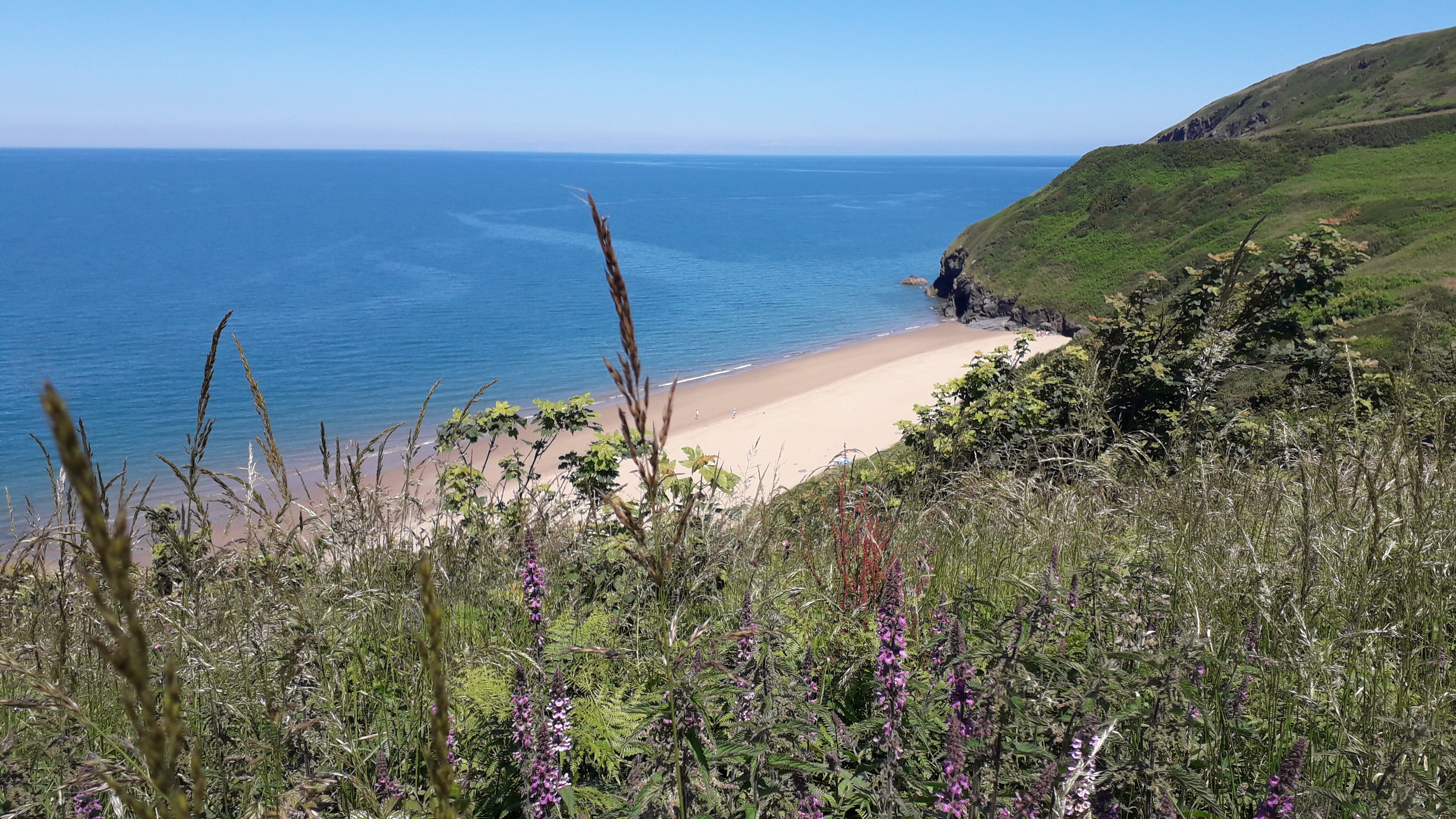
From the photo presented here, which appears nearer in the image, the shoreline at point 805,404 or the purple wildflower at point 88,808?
the purple wildflower at point 88,808

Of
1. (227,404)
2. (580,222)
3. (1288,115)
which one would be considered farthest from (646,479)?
(580,222)

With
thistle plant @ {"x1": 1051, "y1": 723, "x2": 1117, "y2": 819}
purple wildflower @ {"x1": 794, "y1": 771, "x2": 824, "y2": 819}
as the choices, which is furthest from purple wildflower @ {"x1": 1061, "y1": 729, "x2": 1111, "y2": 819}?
purple wildflower @ {"x1": 794, "y1": 771, "x2": 824, "y2": 819}

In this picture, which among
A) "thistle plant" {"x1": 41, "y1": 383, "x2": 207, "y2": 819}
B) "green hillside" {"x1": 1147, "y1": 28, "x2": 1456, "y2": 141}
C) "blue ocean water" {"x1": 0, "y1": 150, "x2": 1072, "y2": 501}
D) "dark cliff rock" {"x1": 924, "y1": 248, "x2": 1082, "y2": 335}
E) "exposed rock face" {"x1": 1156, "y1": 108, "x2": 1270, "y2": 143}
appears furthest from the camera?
"exposed rock face" {"x1": 1156, "y1": 108, "x2": 1270, "y2": 143}

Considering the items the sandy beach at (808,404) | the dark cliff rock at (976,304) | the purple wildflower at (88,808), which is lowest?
the sandy beach at (808,404)

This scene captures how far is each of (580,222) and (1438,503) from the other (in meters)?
107

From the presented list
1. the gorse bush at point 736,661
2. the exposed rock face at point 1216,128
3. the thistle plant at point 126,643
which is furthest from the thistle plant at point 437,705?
the exposed rock face at point 1216,128

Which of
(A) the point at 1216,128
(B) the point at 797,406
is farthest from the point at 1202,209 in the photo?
(A) the point at 1216,128

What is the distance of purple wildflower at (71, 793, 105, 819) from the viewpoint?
1.92 meters

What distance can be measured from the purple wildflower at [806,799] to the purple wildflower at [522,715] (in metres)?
0.75

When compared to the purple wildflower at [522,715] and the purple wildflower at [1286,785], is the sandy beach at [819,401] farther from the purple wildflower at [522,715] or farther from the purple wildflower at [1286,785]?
the purple wildflower at [1286,785]

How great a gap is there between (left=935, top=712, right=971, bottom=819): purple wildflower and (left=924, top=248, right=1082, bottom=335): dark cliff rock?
42.0 meters

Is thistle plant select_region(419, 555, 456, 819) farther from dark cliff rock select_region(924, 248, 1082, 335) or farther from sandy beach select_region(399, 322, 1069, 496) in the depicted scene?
dark cliff rock select_region(924, 248, 1082, 335)

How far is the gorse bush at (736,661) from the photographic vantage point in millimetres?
1710

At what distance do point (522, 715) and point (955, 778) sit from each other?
119cm
